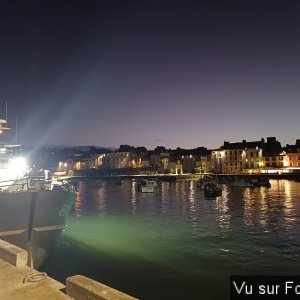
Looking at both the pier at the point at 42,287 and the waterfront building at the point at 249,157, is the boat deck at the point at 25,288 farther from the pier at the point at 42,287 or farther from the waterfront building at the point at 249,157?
the waterfront building at the point at 249,157

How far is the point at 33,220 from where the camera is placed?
67.7 ft

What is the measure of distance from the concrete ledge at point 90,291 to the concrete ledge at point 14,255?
3309mm

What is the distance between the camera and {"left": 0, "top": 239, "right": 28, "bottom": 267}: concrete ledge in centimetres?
1090

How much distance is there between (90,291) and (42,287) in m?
1.92

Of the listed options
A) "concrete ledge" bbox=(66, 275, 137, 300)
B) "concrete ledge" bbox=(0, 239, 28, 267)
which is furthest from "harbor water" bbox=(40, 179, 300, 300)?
"concrete ledge" bbox=(66, 275, 137, 300)

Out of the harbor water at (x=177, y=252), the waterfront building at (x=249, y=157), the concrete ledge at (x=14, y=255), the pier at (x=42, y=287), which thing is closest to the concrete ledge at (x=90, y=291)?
the pier at (x=42, y=287)

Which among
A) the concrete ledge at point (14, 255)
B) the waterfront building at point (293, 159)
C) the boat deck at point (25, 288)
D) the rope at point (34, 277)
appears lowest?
the boat deck at point (25, 288)

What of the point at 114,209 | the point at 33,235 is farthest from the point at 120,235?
the point at 114,209

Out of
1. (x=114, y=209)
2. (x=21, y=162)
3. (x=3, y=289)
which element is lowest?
(x=114, y=209)

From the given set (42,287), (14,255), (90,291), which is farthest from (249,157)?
(90,291)

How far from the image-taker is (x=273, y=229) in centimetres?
3506

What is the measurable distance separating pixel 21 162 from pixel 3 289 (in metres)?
19.5

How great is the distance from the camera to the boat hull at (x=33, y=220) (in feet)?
65.1

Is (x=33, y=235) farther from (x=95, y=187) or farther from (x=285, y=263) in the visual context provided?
(x=95, y=187)
